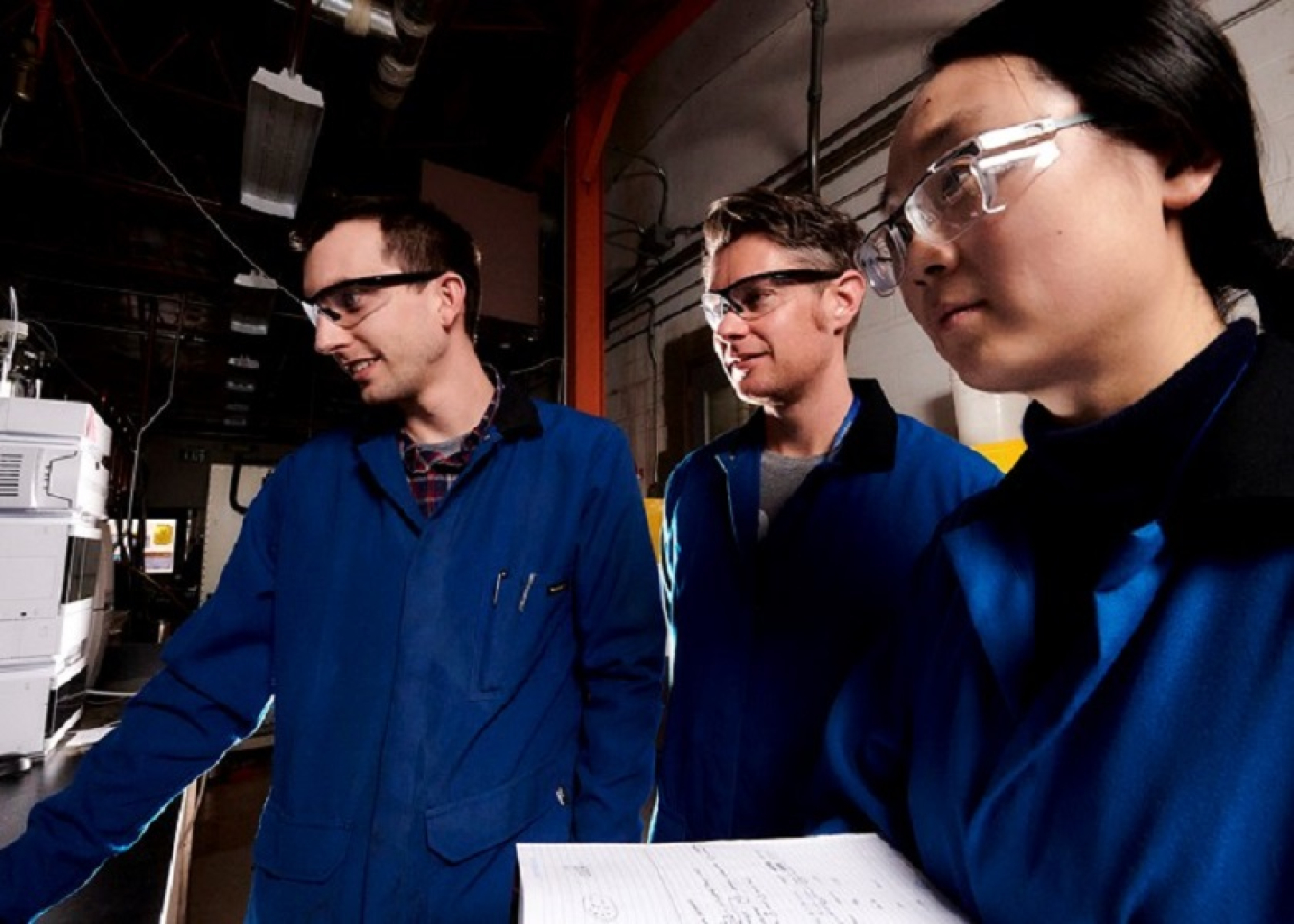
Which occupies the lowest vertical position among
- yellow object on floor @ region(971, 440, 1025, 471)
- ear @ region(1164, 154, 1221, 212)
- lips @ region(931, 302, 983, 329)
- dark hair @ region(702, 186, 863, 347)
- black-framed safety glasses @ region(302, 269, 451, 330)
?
lips @ region(931, 302, 983, 329)

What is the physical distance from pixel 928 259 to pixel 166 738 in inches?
50.7

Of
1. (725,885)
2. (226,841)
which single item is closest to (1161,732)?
(725,885)

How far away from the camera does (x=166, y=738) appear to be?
3.53 feet

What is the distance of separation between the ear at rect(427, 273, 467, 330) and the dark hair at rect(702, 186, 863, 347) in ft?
1.88

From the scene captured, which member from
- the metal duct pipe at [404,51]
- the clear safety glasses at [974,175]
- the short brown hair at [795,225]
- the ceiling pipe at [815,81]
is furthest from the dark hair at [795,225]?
the metal duct pipe at [404,51]

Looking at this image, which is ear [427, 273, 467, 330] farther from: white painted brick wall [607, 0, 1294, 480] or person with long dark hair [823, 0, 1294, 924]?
white painted brick wall [607, 0, 1294, 480]

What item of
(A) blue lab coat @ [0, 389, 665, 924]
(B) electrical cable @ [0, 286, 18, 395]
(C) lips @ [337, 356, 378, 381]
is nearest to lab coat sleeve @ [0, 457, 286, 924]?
(A) blue lab coat @ [0, 389, 665, 924]

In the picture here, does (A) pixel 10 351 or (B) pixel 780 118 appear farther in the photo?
(B) pixel 780 118

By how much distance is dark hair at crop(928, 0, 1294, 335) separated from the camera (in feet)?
1.89

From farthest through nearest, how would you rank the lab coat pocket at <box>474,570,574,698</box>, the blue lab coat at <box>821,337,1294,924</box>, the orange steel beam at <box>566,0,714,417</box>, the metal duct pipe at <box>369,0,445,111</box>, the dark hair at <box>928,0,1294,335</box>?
the orange steel beam at <box>566,0,714,417</box> → the metal duct pipe at <box>369,0,445,111</box> → the lab coat pocket at <box>474,570,574,698</box> → the dark hair at <box>928,0,1294,335</box> → the blue lab coat at <box>821,337,1294,924</box>

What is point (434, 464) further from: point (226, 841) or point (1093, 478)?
point (226, 841)

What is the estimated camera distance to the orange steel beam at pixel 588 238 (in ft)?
13.4

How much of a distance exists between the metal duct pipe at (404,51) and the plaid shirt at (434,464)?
247cm

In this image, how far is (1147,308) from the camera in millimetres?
564
